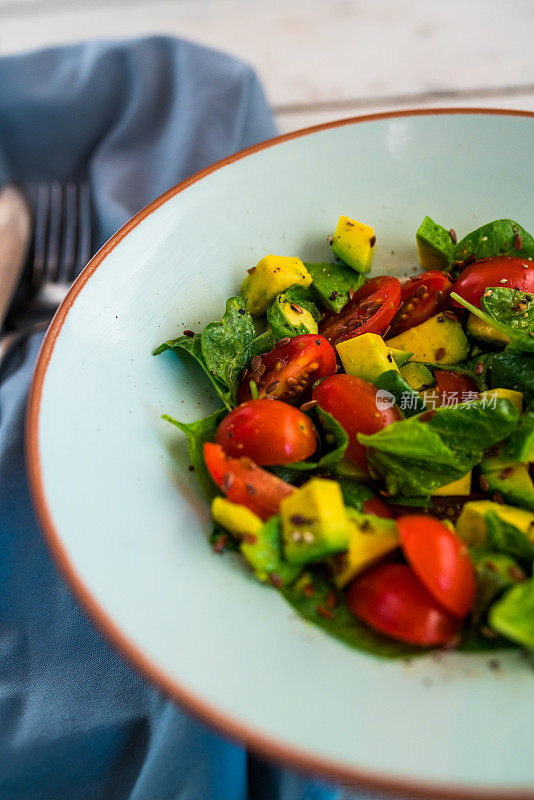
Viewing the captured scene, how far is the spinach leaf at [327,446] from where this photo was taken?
5.29ft

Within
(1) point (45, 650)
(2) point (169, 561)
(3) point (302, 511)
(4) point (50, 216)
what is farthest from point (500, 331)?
(4) point (50, 216)

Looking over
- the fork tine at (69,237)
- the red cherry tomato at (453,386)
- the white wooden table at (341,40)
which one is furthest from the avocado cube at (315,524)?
the white wooden table at (341,40)

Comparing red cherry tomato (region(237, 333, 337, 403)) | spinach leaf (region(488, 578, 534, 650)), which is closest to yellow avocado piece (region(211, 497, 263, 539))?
red cherry tomato (region(237, 333, 337, 403))

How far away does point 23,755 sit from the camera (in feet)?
5.16

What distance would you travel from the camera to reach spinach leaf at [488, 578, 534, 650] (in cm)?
125

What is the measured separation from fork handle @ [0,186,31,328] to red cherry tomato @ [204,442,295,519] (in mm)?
1299

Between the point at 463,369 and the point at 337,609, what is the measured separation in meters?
0.75

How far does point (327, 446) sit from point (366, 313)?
0.42 m

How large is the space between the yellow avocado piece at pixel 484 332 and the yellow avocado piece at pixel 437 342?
0.03m

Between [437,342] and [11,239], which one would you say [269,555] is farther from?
[11,239]

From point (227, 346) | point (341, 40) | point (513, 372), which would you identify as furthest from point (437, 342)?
point (341, 40)

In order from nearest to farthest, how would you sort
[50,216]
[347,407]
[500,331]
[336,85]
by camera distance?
[347,407] < [500,331] < [50,216] < [336,85]

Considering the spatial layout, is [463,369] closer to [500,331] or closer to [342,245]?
[500,331]

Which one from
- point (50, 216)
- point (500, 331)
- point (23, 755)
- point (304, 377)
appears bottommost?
point (23, 755)
